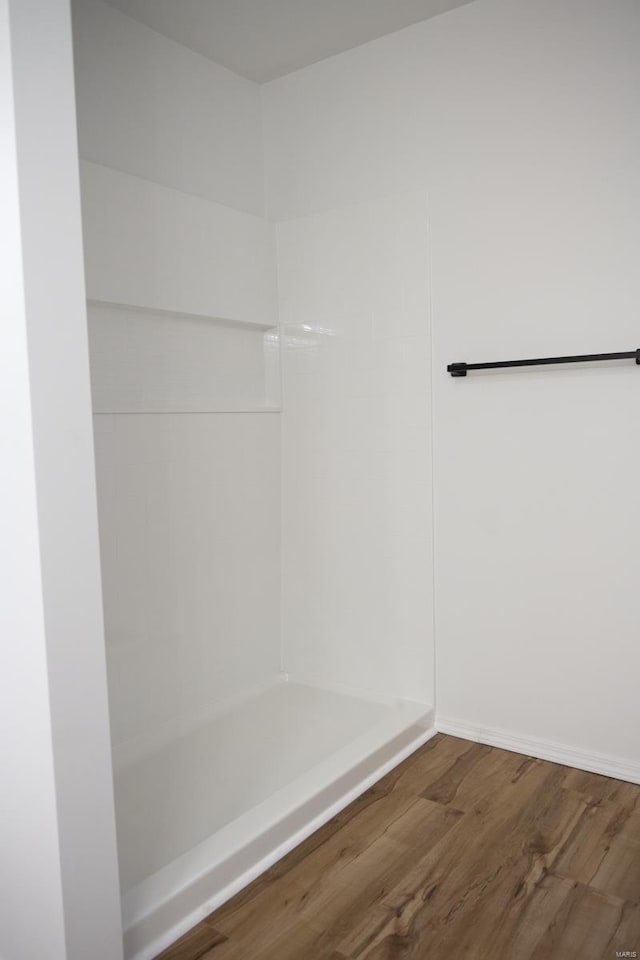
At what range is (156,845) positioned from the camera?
2074mm

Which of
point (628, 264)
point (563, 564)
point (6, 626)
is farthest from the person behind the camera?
point (563, 564)

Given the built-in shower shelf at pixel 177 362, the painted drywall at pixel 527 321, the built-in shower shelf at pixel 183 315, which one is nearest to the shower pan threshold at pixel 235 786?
the painted drywall at pixel 527 321

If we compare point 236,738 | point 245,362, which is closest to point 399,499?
point 245,362

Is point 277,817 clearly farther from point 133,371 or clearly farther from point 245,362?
point 245,362

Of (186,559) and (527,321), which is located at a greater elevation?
(527,321)

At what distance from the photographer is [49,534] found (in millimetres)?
1409

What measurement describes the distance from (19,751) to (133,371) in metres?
1.34

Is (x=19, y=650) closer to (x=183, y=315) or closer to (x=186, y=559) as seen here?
(x=186, y=559)

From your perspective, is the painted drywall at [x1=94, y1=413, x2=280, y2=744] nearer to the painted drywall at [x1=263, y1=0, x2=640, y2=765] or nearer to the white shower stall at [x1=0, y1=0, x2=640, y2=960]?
the white shower stall at [x1=0, y1=0, x2=640, y2=960]

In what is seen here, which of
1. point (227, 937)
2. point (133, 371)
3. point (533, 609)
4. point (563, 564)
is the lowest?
point (227, 937)

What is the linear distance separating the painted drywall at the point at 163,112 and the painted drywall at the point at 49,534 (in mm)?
1055

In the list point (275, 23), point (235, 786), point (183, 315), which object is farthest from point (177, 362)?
point (235, 786)

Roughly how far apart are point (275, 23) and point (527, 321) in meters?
1.26

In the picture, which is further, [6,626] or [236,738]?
[236,738]
